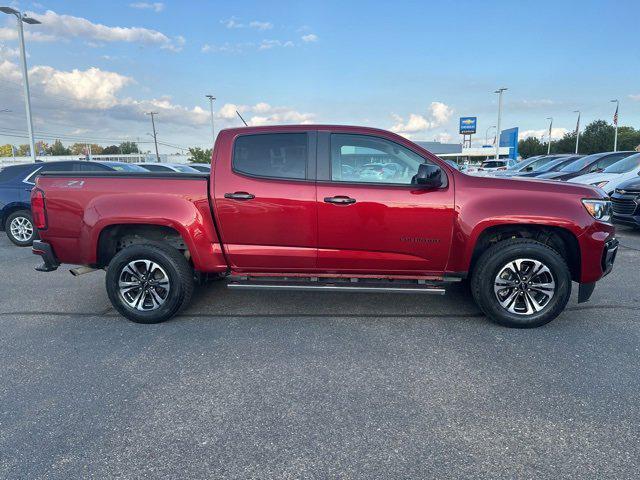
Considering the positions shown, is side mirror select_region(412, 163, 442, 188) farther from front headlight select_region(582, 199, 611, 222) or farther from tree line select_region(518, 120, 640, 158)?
tree line select_region(518, 120, 640, 158)

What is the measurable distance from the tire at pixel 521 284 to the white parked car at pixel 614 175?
23.6 feet

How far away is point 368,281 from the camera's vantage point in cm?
412

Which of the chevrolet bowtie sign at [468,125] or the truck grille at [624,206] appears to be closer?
the truck grille at [624,206]

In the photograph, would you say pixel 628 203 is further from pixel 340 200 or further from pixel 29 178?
pixel 29 178

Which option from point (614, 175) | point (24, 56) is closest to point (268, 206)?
point (614, 175)

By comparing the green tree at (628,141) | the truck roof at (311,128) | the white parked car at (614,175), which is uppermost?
the green tree at (628,141)

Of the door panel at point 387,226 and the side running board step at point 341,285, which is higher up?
the door panel at point 387,226

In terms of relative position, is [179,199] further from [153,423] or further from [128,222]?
A: [153,423]

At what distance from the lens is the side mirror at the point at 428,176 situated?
12.1ft

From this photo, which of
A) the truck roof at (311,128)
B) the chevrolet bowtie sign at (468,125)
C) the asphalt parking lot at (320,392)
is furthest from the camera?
the chevrolet bowtie sign at (468,125)

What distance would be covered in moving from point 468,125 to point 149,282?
8102 centimetres

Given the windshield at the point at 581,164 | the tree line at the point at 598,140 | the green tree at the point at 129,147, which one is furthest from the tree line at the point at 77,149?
the windshield at the point at 581,164

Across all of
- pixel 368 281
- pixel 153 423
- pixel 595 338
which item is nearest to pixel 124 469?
pixel 153 423

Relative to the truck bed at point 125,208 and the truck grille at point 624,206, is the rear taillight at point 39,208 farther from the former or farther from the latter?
the truck grille at point 624,206
